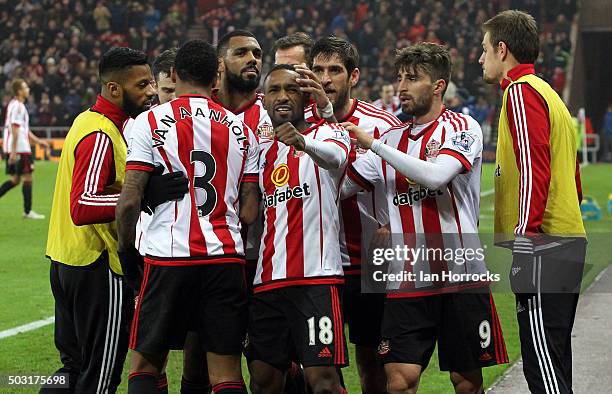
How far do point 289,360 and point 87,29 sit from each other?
35072mm

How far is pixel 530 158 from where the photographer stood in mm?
5035

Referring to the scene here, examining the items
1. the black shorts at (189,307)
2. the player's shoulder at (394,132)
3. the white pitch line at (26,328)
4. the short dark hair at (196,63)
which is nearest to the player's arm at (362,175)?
the player's shoulder at (394,132)

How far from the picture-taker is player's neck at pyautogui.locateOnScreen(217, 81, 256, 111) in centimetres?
602

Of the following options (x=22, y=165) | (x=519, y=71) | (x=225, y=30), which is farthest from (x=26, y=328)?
(x=225, y=30)

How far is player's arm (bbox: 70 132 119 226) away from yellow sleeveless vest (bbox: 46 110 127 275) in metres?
0.06

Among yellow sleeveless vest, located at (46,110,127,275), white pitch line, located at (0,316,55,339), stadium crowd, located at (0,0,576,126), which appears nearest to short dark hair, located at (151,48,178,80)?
yellow sleeveless vest, located at (46,110,127,275)

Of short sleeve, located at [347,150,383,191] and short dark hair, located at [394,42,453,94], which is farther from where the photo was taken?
short sleeve, located at [347,150,383,191]

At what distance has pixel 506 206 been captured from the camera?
17.7 ft

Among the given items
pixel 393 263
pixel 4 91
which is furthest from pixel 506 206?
pixel 4 91

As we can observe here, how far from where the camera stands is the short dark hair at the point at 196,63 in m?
5.15

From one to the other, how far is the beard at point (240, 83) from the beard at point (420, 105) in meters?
0.98

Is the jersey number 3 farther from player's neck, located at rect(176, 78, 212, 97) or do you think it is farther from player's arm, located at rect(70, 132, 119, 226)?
player's arm, located at rect(70, 132, 119, 226)

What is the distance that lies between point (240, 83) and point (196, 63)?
0.87 metres

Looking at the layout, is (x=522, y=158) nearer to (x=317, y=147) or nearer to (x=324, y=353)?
(x=317, y=147)
